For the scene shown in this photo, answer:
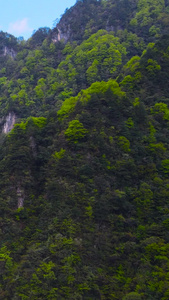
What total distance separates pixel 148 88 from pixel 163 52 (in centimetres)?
653

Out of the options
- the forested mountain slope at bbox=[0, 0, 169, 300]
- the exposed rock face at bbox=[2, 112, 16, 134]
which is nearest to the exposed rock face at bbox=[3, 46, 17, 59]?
the exposed rock face at bbox=[2, 112, 16, 134]

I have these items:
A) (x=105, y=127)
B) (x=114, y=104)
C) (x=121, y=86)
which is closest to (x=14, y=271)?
(x=105, y=127)

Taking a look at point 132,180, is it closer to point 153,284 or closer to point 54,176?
point 54,176

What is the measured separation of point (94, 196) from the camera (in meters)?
30.6

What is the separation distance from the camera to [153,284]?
24938 mm

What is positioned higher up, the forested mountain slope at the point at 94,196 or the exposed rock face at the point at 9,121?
the exposed rock face at the point at 9,121

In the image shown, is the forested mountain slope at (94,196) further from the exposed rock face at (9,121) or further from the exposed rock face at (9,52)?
the exposed rock face at (9,52)

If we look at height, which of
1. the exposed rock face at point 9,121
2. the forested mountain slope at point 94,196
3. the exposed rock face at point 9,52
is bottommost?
the forested mountain slope at point 94,196

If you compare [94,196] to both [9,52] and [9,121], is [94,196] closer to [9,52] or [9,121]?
[9,121]

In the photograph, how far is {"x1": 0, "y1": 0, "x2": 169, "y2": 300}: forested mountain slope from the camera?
26.0m

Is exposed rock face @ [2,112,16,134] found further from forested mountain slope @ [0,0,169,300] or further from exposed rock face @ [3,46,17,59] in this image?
exposed rock face @ [3,46,17,59]

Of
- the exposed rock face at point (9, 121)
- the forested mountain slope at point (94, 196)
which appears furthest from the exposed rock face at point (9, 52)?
the forested mountain slope at point (94, 196)

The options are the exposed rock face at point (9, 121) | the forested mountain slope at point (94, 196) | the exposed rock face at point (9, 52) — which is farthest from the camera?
the exposed rock face at point (9, 52)

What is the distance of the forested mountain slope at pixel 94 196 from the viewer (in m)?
26.0
